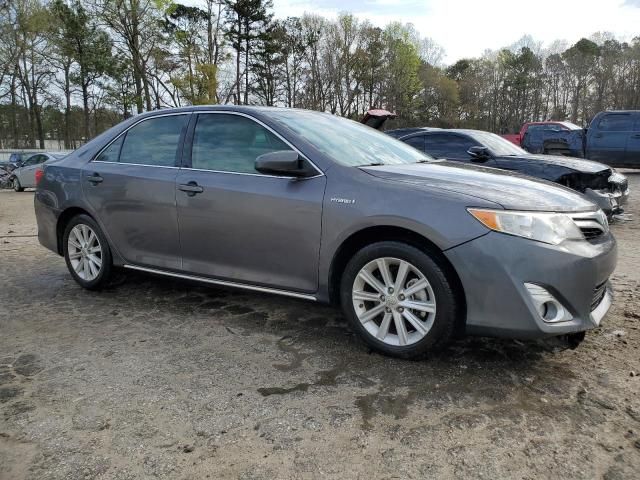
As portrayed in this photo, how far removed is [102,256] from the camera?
174 inches

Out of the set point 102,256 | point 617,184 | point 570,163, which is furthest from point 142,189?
point 617,184

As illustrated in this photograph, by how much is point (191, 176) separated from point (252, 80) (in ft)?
144

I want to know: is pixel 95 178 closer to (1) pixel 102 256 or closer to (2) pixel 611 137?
(1) pixel 102 256

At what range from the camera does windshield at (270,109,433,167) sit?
3418 mm

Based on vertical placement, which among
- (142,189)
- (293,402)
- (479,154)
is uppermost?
(479,154)

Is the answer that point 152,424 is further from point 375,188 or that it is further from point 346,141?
point 346,141

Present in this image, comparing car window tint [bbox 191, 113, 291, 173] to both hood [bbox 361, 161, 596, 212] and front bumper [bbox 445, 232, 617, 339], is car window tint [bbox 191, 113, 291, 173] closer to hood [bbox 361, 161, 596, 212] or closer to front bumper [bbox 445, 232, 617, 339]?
hood [bbox 361, 161, 596, 212]

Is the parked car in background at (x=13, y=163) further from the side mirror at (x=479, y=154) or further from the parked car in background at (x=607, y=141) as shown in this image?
the side mirror at (x=479, y=154)

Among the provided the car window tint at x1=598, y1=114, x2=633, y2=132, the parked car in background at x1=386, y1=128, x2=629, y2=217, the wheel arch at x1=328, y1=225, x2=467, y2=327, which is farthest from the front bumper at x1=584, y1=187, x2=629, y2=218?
the car window tint at x1=598, y1=114, x2=633, y2=132

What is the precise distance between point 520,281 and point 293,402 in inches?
51.2

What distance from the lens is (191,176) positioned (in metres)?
3.77

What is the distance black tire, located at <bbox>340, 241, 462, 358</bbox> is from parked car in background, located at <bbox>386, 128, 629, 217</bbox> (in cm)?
444

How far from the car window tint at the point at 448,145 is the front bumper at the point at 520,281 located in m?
5.72

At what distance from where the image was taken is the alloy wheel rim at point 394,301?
9.43 feet
